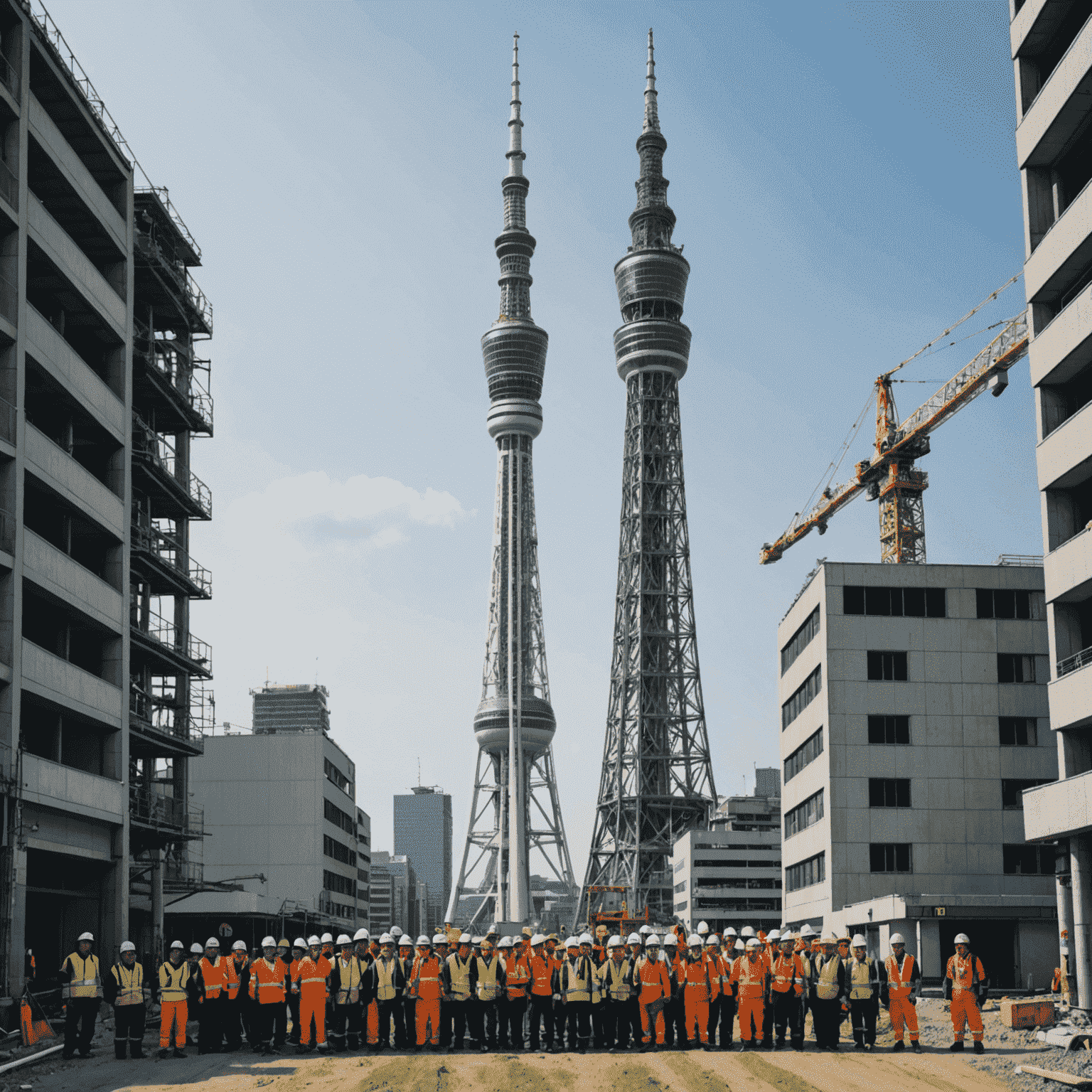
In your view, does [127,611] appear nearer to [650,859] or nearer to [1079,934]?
[1079,934]

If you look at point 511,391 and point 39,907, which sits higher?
point 511,391

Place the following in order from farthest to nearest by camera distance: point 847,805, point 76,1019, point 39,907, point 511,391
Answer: point 511,391 < point 847,805 < point 39,907 < point 76,1019

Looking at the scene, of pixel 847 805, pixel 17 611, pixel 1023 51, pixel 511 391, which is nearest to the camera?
pixel 17 611

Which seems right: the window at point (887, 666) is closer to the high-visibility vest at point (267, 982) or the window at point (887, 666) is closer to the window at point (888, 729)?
the window at point (888, 729)

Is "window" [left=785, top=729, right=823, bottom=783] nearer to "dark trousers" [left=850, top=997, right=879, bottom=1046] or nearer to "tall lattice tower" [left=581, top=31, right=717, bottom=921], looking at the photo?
"dark trousers" [left=850, top=997, right=879, bottom=1046]

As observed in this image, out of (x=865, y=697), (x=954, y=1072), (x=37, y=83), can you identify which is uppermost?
(x=37, y=83)

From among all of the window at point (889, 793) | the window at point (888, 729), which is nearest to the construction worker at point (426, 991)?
the window at point (889, 793)

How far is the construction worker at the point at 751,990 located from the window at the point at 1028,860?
33344 mm

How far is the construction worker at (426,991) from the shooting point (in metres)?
27.7

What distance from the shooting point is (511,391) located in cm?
17662

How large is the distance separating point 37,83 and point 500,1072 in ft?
108

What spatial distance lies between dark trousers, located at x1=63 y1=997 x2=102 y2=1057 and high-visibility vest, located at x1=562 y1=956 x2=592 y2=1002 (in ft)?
29.7

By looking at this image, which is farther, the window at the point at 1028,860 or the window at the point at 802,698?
the window at the point at 802,698

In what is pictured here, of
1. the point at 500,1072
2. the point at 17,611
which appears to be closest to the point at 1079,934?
the point at 500,1072
